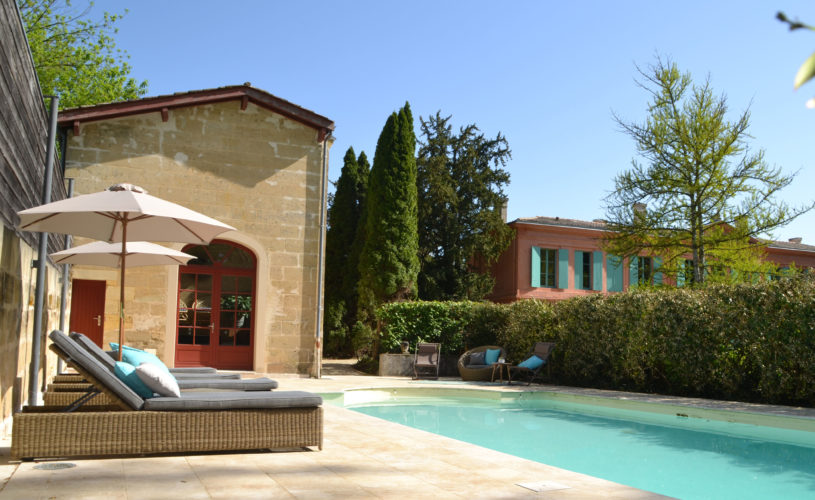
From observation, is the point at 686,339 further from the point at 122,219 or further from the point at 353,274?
the point at 353,274

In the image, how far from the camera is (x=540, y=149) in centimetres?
1648

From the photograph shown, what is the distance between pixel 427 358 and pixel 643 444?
297 inches

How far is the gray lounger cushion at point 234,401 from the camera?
4.59 metres

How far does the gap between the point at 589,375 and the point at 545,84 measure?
565 centimetres

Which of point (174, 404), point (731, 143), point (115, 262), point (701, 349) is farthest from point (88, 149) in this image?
point (731, 143)

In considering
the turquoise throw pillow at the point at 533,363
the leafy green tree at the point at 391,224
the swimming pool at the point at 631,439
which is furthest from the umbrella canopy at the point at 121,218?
the leafy green tree at the point at 391,224

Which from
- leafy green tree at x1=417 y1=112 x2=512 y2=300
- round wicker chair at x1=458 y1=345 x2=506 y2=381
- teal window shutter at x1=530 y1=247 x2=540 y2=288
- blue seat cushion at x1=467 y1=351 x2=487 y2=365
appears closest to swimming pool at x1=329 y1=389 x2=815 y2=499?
round wicker chair at x1=458 y1=345 x2=506 y2=381

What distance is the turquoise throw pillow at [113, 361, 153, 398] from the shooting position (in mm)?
4787

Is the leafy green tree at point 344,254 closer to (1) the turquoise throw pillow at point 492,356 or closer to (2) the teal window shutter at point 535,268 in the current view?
(2) the teal window shutter at point 535,268

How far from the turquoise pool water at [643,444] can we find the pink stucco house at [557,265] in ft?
45.5

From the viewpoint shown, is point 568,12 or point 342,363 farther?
point 342,363

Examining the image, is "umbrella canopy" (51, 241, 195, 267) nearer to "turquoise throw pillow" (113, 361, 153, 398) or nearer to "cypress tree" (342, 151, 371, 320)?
"turquoise throw pillow" (113, 361, 153, 398)

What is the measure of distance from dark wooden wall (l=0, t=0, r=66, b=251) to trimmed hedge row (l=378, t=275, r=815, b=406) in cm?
943

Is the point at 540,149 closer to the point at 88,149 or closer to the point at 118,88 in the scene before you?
the point at 88,149
